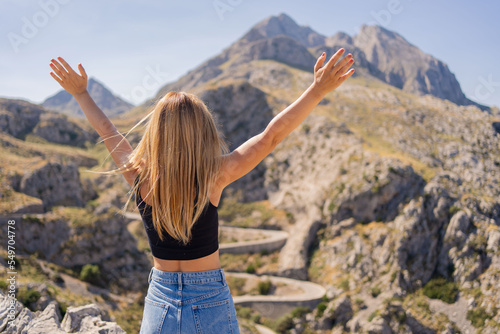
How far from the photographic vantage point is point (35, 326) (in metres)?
7.62

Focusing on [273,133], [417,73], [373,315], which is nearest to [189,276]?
[273,133]

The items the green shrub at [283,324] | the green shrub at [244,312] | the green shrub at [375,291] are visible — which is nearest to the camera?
the green shrub at [283,324]

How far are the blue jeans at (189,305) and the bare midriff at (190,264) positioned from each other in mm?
62

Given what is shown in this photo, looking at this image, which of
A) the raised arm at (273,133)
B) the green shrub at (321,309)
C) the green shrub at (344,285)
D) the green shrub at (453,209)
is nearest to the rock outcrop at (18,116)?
the green shrub at (321,309)

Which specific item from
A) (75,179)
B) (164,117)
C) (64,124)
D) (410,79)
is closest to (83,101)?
(164,117)

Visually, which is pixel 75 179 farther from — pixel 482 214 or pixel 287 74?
pixel 287 74

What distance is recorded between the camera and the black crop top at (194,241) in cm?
352

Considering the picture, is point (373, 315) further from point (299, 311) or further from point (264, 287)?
point (264, 287)

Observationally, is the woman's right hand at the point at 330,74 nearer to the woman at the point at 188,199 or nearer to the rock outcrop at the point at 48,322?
the woman at the point at 188,199

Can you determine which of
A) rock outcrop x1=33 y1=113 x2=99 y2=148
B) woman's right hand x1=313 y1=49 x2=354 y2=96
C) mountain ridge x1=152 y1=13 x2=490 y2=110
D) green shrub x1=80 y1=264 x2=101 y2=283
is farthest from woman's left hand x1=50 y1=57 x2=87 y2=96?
mountain ridge x1=152 y1=13 x2=490 y2=110

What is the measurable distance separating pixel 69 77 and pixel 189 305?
3.58m

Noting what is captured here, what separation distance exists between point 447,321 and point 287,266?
2197 centimetres

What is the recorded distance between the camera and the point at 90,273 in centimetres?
3384

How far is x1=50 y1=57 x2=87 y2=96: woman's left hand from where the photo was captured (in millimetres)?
4629
